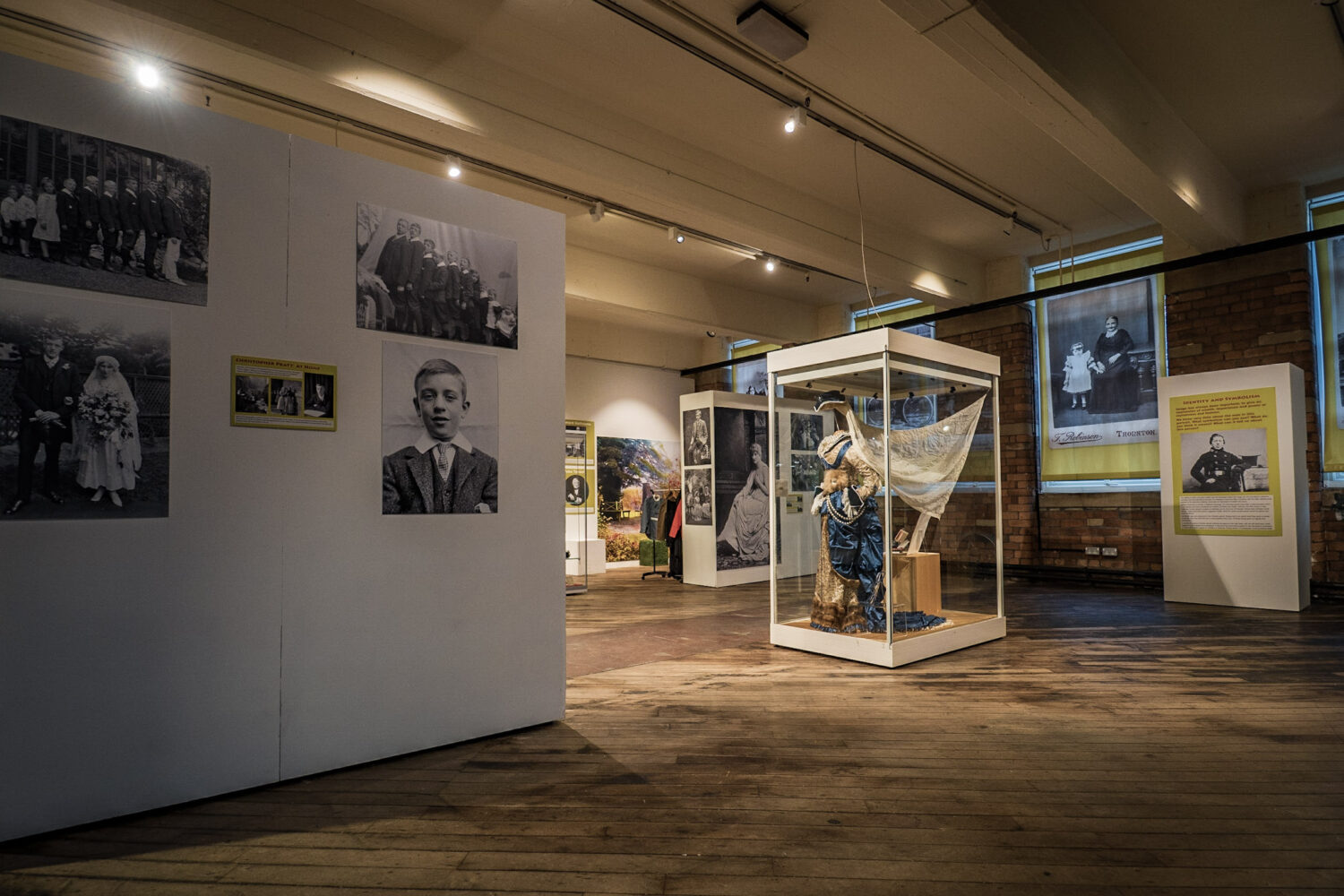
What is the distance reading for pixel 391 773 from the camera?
3.29 meters

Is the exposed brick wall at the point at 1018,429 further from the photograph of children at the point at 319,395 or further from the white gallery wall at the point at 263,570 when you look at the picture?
the photograph of children at the point at 319,395

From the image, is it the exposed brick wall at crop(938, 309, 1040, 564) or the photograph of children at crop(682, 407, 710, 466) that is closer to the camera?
the exposed brick wall at crop(938, 309, 1040, 564)

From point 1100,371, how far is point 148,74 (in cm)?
975

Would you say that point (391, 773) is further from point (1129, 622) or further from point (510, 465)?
point (1129, 622)

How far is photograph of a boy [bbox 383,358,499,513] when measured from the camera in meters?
3.48

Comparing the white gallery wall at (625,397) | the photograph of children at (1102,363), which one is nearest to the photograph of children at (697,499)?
the white gallery wall at (625,397)

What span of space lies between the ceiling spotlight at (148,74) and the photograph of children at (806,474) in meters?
5.11

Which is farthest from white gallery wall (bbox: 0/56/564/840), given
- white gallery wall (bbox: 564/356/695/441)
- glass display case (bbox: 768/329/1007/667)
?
white gallery wall (bbox: 564/356/695/441)

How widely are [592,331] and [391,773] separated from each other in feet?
31.6

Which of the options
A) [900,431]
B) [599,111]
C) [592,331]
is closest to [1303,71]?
[900,431]

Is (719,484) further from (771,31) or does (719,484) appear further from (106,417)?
(106,417)

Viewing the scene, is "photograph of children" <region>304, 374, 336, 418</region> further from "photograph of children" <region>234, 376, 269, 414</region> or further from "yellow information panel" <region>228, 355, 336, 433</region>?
"photograph of children" <region>234, 376, 269, 414</region>

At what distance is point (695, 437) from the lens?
1019cm

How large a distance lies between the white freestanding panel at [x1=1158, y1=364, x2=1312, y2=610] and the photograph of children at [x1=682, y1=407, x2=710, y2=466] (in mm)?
5125
